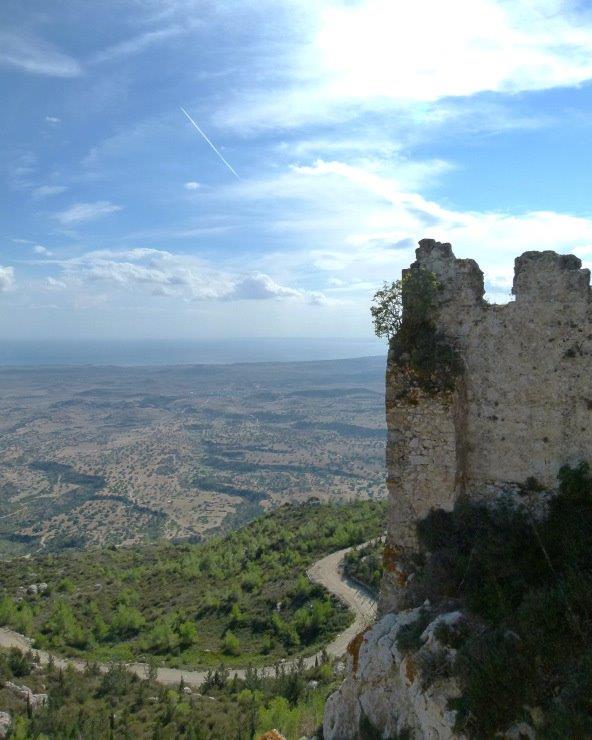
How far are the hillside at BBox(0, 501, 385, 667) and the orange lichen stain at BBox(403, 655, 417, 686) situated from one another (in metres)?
17.6

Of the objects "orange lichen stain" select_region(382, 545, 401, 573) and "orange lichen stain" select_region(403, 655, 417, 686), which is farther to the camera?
"orange lichen stain" select_region(382, 545, 401, 573)

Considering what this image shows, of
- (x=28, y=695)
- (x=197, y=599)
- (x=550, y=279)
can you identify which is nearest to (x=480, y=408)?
(x=550, y=279)

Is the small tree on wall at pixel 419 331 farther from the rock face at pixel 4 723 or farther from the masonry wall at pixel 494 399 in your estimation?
the rock face at pixel 4 723

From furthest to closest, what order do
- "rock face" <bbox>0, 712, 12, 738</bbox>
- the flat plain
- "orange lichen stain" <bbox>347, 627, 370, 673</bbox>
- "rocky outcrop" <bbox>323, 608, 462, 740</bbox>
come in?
the flat plain → "rock face" <bbox>0, 712, 12, 738</bbox> → "orange lichen stain" <bbox>347, 627, 370, 673</bbox> → "rocky outcrop" <bbox>323, 608, 462, 740</bbox>

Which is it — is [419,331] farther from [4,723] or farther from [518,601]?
[4,723]

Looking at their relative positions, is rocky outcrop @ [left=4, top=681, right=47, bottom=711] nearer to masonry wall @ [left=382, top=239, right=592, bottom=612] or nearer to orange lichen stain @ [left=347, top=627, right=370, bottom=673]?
orange lichen stain @ [left=347, top=627, right=370, bottom=673]

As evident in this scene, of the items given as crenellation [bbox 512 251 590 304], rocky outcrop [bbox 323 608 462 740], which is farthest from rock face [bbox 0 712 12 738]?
crenellation [bbox 512 251 590 304]

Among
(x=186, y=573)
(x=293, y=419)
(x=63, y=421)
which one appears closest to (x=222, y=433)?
(x=293, y=419)

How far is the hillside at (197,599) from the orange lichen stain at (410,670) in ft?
57.9

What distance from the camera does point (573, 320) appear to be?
9.27 meters

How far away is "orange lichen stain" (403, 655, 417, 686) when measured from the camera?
732 cm

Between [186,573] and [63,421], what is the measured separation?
6589 inches

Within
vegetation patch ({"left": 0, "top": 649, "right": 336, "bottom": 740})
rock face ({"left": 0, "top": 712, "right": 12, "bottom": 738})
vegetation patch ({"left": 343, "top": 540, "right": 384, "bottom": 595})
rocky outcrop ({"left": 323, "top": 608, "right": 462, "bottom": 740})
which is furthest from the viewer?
vegetation patch ({"left": 343, "top": 540, "right": 384, "bottom": 595})

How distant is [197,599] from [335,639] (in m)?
9.99
